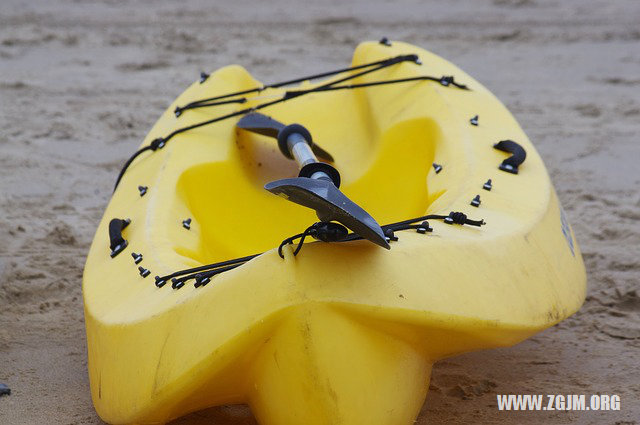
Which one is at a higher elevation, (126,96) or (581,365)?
(581,365)

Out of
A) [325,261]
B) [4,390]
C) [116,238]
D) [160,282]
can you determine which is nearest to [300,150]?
[116,238]

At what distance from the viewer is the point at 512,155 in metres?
3.15

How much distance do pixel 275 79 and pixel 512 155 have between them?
116 inches

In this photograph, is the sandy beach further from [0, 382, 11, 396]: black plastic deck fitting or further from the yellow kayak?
the yellow kayak

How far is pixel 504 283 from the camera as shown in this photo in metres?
2.45

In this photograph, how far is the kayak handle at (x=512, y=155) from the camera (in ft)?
10.1

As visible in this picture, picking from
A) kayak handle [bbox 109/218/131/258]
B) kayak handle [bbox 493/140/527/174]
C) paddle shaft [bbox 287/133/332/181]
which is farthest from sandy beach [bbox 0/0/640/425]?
paddle shaft [bbox 287/133/332/181]

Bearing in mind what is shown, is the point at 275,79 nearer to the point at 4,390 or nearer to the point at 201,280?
the point at 4,390

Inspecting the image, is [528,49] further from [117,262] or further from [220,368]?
[220,368]

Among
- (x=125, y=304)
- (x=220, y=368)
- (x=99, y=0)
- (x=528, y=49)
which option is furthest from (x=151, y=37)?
(x=220, y=368)

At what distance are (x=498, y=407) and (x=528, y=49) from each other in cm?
404

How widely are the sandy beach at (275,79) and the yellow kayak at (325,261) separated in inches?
12.1

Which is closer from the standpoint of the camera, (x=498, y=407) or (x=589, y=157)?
(x=498, y=407)

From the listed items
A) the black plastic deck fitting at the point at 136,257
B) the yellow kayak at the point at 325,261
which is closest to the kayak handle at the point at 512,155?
the yellow kayak at the point at 325,261
